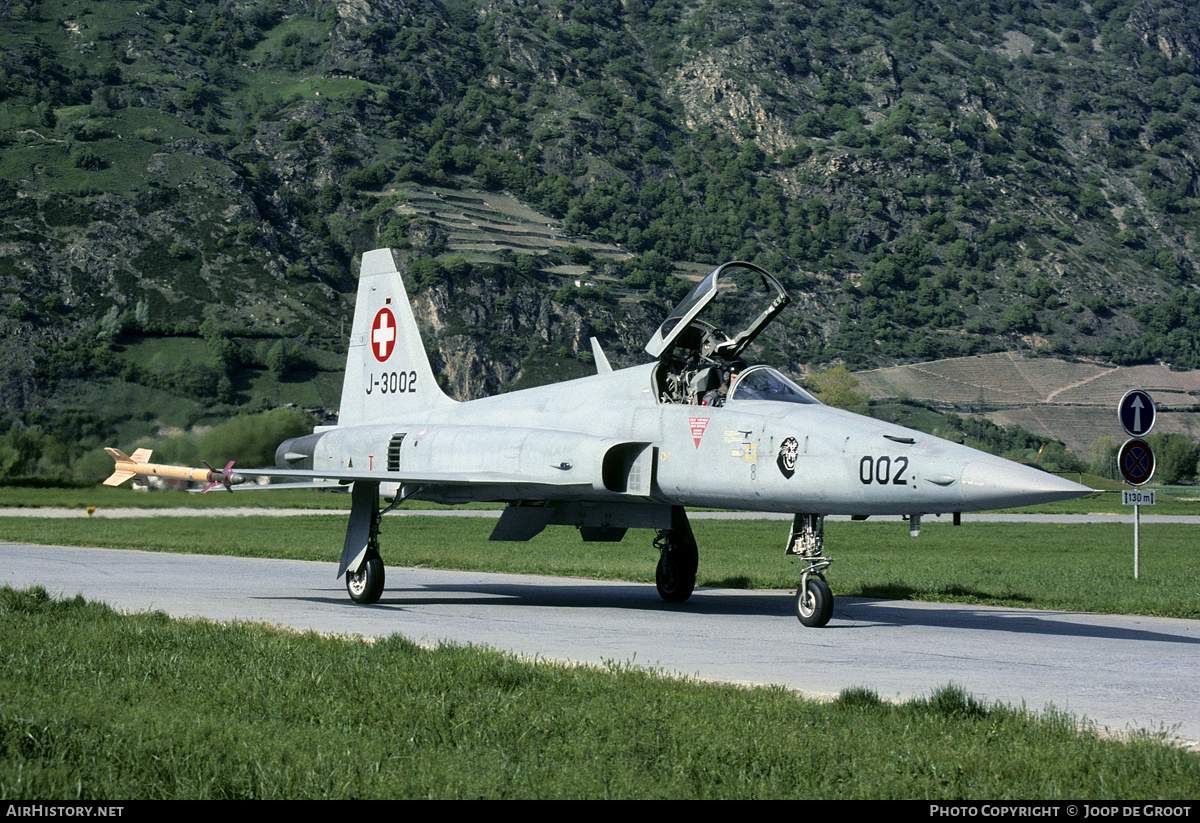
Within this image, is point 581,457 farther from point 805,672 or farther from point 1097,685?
point 1097,685

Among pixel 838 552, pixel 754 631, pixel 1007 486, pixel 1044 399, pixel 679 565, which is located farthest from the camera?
pixel 1044 399

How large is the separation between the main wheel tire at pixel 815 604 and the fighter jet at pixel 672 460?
0.02 m

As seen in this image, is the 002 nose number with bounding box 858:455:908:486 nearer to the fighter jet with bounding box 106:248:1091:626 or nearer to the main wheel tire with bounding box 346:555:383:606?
the fighter jet with bounding box 106:248:1091:626

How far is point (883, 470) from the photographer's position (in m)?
11.7

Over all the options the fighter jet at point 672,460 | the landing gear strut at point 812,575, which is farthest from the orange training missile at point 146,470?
the landing gear strut at point 812,575

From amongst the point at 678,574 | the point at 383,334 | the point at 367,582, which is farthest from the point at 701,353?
the point at 383,334

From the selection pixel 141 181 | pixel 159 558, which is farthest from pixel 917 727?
pixel 141 181

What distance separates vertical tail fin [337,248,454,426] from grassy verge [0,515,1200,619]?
3.80 meters

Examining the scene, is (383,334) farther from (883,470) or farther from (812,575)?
(883,470)

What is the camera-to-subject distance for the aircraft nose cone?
10475 millimetres

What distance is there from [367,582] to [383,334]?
5.26 m

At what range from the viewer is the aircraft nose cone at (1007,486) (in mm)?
10475

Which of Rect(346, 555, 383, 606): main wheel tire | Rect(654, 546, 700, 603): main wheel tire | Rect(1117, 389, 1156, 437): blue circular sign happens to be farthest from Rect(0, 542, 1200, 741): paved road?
Rect(1117, 389, 1156, 437): blue circular sign
